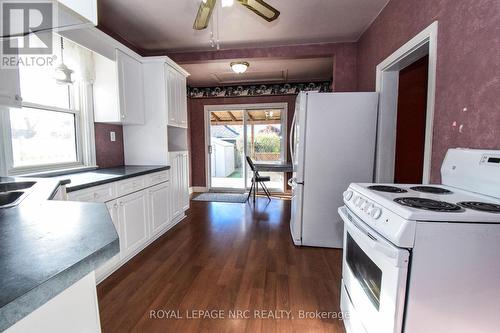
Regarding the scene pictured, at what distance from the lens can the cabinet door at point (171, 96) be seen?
306 cm

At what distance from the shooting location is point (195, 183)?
5582 mm

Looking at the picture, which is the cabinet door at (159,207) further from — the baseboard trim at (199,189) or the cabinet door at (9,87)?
the baseboard trim at (199,189)

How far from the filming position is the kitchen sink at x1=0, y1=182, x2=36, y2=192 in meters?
1.41

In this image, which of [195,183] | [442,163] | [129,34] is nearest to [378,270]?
[442,163]

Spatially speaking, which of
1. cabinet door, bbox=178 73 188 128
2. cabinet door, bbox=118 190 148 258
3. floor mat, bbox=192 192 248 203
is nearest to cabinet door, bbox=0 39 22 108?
cabinet door, bbox=118 190 148 258

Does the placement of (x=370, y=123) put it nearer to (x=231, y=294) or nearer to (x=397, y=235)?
(x=397, y=235)

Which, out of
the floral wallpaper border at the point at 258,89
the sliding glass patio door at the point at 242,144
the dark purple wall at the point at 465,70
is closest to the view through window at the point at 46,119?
the dark purple wall at the point at 465,70

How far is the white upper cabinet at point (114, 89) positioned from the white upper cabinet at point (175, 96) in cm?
47

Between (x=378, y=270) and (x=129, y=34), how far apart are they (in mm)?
3575

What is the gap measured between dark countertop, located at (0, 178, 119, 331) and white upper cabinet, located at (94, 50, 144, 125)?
1872 millimetres

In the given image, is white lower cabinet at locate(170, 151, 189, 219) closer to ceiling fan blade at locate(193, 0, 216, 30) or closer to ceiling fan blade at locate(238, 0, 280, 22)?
ceiling fan blade at locate(193, 0, 216, 30)

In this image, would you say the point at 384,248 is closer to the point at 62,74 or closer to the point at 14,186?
the point at 14,186

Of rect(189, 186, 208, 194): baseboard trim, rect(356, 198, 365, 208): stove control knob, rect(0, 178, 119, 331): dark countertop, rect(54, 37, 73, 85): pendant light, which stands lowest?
rect(189, 186, 208, 194): baseboard trim

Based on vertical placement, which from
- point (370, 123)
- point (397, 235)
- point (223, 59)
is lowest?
point (397, 235)
